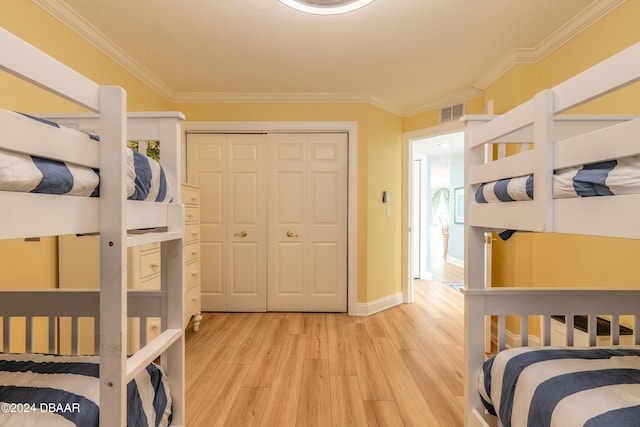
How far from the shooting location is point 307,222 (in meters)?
3.67

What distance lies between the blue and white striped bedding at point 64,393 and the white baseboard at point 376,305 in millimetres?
2522

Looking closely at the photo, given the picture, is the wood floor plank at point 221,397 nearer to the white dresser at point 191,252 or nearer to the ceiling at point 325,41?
the white dresser at point 191,252

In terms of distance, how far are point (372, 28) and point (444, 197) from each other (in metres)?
7.07

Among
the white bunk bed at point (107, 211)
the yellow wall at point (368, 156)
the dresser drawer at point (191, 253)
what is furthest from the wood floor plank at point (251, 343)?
the white bunk bed at point (107, 211)

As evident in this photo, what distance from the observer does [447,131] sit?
11.7 ft

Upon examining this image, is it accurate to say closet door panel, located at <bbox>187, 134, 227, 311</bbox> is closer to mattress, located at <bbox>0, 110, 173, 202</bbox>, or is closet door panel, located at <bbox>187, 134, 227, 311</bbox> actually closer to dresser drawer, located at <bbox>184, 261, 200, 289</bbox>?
dresser drawer, located at <bbox>184, 261, 200, 289</bbox>

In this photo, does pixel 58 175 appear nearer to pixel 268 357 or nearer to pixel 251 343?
pixel 268 357

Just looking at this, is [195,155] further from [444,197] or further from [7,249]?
[444,197]

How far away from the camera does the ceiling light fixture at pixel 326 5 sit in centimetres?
189

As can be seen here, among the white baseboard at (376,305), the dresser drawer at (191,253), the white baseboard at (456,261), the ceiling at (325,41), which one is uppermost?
the ceiling at (325,41)

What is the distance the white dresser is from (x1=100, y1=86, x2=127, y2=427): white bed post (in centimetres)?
202

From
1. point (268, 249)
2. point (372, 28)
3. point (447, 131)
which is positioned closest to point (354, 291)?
point (268, 249)

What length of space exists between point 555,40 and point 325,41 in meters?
1.71

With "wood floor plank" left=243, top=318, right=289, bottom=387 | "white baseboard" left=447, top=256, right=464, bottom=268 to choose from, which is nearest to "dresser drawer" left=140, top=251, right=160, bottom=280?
"wood floor plank" left=243, top=318, right=289, bottom=387
